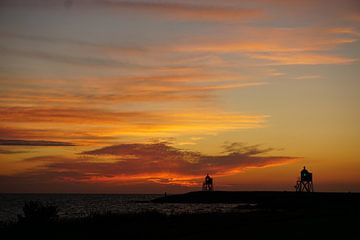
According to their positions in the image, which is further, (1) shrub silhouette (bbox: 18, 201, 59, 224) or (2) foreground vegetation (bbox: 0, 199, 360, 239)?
(1) shrub silhouette (bbox: 18, 201, 59, 224)

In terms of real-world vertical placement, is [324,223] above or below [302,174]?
below

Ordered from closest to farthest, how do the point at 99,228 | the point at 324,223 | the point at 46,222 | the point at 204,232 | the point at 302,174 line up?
the point at 204,232
the point at 324,223
the point at 99,228
the point at 46,222
the point at 302,174

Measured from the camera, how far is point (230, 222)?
33.0 meters

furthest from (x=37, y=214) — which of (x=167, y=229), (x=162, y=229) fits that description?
(x=167, y=229)

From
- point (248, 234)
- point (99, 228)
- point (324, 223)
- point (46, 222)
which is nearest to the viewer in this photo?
point (248, 234)

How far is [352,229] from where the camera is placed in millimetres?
25953

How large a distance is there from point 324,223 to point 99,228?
1348cm

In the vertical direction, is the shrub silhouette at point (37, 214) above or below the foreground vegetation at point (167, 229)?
above

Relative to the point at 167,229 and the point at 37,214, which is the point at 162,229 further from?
the point at 37,214

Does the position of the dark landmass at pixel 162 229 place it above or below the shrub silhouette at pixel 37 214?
below

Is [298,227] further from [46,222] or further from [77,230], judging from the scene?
[46,222]

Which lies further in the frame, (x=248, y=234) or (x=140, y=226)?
(x=140, y=226)

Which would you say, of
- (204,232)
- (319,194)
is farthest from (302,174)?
(204,232)

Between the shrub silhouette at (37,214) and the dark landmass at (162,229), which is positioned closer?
the dark landmass at (162,229)
